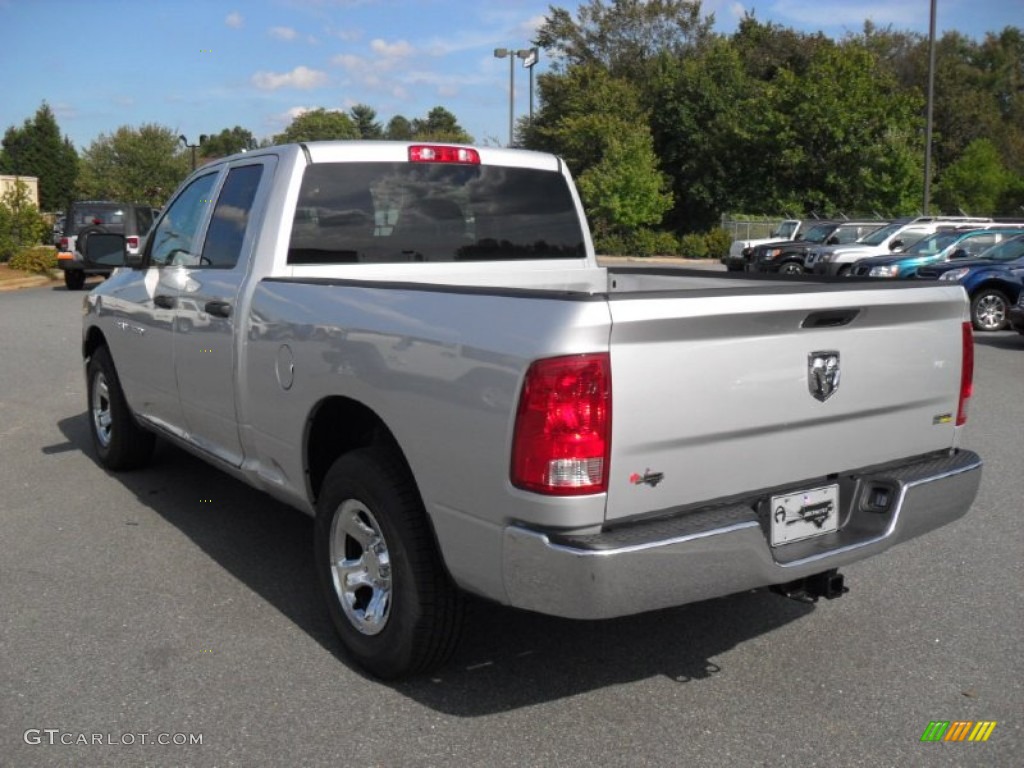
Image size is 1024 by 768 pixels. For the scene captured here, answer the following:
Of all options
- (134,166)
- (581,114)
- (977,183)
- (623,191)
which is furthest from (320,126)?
(977,183)

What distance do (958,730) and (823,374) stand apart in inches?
50.1

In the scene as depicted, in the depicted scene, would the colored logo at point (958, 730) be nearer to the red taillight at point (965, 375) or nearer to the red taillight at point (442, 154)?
the red taillight at point (965, 375)

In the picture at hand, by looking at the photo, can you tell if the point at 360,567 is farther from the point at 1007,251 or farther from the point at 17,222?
the point at 17,222

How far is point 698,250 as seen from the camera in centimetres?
4288

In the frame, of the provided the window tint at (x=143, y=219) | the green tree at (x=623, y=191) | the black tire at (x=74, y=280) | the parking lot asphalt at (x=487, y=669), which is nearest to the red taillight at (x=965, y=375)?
the parking lot asphalt at (x=487, y=669)

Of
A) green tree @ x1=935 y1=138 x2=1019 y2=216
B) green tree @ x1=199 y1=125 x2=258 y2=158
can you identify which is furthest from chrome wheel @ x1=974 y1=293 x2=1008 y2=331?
green tree @ x1=199 y1=125 x2=258 y2=158

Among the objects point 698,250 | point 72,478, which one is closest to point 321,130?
point 698,250

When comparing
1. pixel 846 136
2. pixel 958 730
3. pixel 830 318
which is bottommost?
pixel 958 730

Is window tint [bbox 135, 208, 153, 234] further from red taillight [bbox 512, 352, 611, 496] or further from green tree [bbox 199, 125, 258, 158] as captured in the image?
green tree [bbox 199, 125, 258, 158]

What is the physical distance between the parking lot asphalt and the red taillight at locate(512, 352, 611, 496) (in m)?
0.94

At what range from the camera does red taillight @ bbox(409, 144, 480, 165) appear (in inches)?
196

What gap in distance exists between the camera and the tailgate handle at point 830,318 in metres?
3.37

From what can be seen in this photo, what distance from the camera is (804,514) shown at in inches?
137

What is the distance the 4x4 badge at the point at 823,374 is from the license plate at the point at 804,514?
1.10ft
